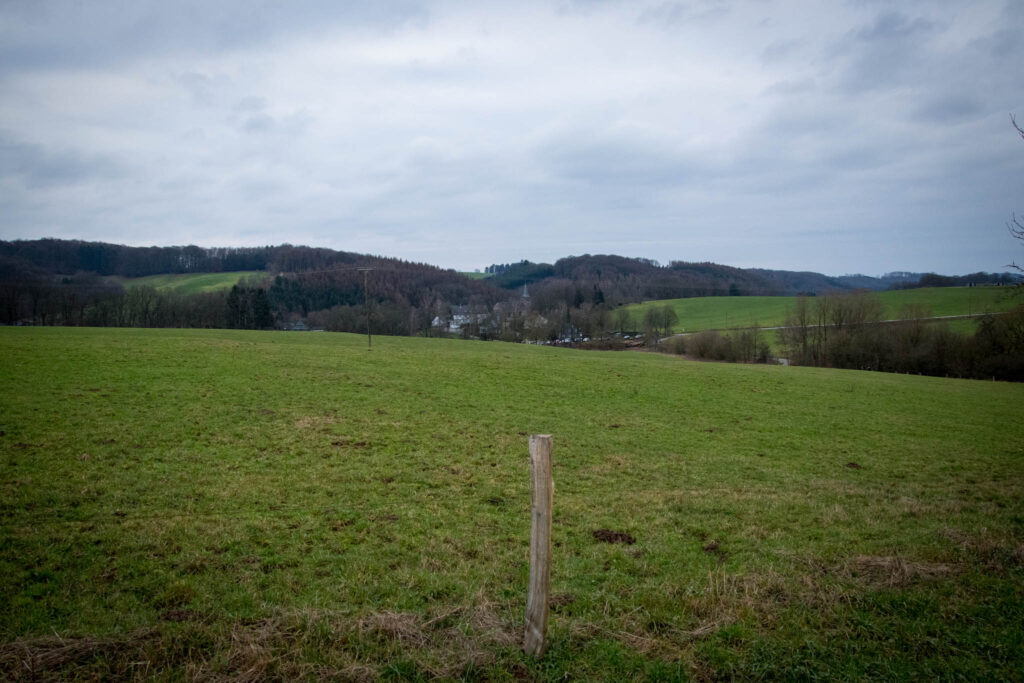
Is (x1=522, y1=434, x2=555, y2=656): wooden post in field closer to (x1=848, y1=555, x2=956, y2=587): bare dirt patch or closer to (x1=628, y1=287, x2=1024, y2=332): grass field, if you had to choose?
(x1=848, y1=555, x2=956, y2=587): bare dirt patch

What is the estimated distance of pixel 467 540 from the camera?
9031 mm

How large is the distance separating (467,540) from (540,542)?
4.41 metres

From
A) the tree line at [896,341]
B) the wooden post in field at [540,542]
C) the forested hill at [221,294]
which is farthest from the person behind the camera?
the forested hill at [221,294]

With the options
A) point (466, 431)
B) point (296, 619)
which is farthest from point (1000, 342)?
point (296, 619)

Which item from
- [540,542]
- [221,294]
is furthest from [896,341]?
[221,294]

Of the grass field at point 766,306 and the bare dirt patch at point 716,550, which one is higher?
the grass field at point 766,306

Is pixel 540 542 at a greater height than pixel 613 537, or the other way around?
pixel 540 542

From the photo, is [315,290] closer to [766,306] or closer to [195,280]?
[195,280]

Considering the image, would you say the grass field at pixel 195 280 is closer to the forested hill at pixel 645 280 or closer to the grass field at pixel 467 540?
the forested hill at pixel 645 280

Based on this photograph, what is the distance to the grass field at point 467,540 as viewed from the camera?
5.08 metres

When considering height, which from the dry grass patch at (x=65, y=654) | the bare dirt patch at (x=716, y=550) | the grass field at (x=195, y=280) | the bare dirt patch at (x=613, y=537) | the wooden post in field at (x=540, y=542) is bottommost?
the bare dirt patch at (x=613, y=537)

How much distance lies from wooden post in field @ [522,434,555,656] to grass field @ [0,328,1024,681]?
0.98ft

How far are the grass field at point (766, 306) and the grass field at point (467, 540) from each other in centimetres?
6712

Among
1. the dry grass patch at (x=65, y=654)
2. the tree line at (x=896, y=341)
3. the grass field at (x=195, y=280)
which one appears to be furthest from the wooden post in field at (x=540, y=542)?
the grass field at (x=195, y=280)
